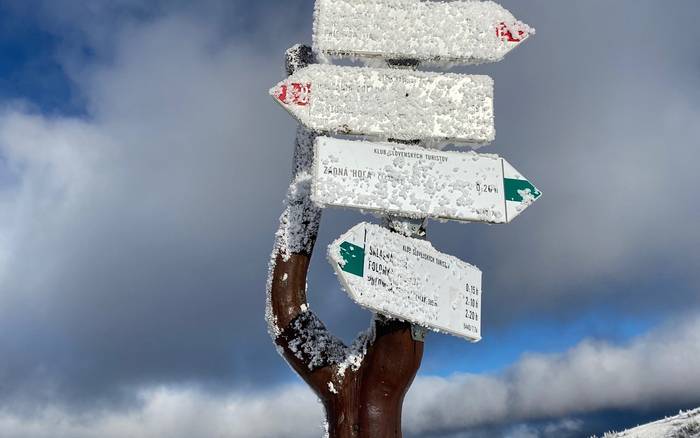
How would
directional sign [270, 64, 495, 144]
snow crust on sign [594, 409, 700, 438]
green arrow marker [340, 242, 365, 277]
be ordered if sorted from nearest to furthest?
green arrow marker [340, 242, 365, 277]
directional sign [270, 64, 495, 144]
snow crust on sign [594, 409, 700, 438]

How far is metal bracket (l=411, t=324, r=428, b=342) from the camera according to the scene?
4969 millimetres

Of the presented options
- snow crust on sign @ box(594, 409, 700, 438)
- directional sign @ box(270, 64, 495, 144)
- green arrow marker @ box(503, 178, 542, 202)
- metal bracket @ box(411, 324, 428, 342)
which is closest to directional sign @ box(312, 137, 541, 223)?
green arrow marker @ box(503, 178, 542, 202)

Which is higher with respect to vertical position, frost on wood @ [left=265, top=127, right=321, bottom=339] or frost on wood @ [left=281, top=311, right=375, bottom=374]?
frost on wood @ [left=265, top=127, right=321, bottom=339]

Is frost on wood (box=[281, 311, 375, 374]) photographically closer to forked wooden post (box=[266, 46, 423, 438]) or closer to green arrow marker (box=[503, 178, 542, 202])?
forked wooden post (box=[266, 46, 423, 438])

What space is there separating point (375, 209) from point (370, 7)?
2.09 meters

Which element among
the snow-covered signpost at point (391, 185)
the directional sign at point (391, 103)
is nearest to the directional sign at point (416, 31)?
the snow-covered signpost at point (391, 185)

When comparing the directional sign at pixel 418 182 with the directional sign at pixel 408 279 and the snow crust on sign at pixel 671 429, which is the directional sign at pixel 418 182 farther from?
the snow crust on sign at pixel 671 429

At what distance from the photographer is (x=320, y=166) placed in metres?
4.62

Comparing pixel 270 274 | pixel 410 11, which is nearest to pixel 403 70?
pixel 410 11

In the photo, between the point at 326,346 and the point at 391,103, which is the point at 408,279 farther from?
the point at 391,103

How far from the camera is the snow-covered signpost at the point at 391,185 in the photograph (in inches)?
180

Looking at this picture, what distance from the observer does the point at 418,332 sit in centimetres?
500

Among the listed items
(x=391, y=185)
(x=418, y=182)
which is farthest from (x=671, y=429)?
(x=391, y=185)

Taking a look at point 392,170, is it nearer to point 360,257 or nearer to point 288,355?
point 360,257
